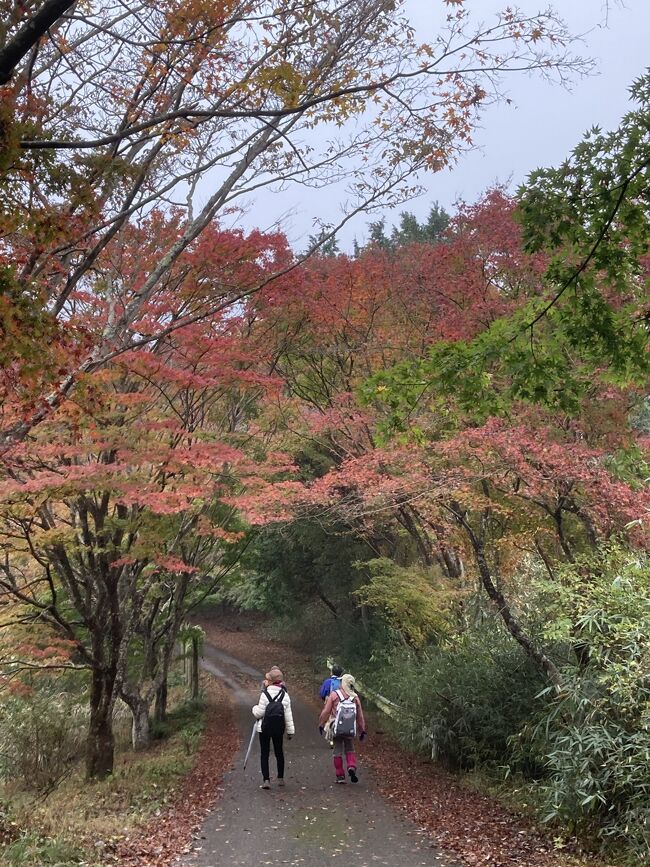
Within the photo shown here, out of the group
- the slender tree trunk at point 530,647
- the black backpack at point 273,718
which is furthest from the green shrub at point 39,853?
the slender tree trunk at point 530,647

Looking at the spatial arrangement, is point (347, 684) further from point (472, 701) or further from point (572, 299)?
point (572, 299)

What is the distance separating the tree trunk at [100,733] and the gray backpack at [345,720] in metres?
3.77

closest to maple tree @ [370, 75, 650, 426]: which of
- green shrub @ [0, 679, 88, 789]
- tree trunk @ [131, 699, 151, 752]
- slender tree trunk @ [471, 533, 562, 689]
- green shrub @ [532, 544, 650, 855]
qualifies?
green shrub @ [532, 544, 650, 855]

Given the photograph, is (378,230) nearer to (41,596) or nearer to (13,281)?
(41,596)

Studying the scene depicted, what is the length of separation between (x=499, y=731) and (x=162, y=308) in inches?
290

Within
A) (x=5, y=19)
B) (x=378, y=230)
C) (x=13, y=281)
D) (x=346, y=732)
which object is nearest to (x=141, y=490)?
(x=346, y=732)

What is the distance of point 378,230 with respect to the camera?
31.3 metres

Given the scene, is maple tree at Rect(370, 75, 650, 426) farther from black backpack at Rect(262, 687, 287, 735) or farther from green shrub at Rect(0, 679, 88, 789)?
green shrub at Rect(0, 679, 88, 789)

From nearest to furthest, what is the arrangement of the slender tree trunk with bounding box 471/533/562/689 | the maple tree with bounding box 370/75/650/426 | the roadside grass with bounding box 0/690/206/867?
the maple tree with bounding box 370/75/650/426
the roadside grass with bounding box 0/690/206/867
the slender tree trunk with bounding box 471/533/562/689

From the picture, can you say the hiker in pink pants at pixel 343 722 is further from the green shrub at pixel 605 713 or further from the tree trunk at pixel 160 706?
the tree trunk at pixel 160 706

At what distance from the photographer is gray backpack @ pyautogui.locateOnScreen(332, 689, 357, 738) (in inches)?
296

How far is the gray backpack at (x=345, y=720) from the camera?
24.7ft

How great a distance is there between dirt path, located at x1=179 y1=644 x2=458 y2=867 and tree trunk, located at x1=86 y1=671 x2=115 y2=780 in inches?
76.6

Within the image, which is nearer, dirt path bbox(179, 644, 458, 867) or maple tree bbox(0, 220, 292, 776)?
dirt path bbox(179, 644, 458, 867)
